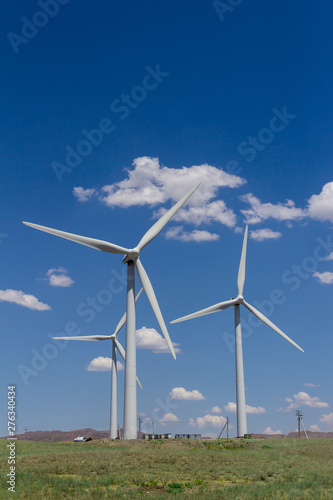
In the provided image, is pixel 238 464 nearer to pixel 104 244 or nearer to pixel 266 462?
pixel 266 462

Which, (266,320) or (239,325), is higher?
(266,320)

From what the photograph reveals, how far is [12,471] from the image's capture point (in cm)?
3030

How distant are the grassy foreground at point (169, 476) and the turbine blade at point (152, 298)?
13.8 meters

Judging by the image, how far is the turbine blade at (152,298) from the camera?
2084 inches

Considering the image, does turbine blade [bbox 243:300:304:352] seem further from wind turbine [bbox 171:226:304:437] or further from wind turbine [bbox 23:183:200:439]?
wind turbine [bbox 23:183:200:439]

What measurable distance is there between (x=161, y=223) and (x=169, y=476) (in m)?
37.6

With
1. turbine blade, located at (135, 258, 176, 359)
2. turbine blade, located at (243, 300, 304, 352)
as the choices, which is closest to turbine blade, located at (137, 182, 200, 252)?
turbine blade, located at (135, 258, 176, 359)

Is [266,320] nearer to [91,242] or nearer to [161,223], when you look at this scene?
[161,223]

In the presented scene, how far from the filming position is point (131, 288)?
60312mm

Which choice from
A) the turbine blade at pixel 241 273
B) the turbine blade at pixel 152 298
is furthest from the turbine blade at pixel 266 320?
the turbine blade at pixel 152 298

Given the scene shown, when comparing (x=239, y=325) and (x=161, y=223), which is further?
(x=239, y=325)

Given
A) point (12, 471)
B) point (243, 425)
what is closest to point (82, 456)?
point (12, 471)

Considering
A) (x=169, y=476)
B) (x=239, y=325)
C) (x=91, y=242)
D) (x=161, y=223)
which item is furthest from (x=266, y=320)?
(x=169, y=476)

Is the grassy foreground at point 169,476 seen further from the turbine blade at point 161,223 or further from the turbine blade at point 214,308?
the turbine blade at point 214,308
